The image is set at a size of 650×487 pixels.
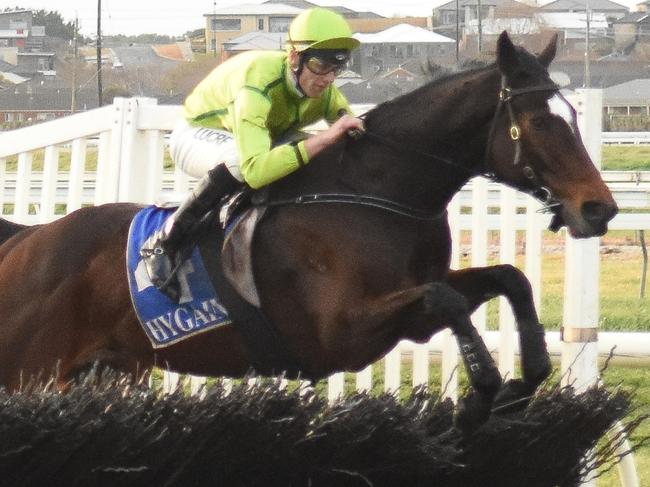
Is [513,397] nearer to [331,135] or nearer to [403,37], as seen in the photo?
[331,135]

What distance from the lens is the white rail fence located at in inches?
221

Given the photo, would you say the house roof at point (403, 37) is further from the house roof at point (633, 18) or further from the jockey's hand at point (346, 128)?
the jockey's hand at point (346, 128)

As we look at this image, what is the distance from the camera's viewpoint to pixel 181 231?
4922 millimetres

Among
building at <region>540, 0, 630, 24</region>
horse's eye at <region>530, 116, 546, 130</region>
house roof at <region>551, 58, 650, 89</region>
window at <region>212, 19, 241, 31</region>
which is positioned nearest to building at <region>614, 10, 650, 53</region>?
house roof at <region>551, 58, 650, 89</region>

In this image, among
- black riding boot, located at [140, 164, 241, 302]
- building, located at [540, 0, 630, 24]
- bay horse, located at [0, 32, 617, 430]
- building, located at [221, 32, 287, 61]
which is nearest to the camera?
bay horse, located at [0, 32, 617, 430]

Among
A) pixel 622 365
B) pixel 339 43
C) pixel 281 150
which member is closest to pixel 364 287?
pixel 281 150

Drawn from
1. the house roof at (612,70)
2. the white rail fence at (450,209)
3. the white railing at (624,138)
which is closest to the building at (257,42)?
the house roof at (612,70)

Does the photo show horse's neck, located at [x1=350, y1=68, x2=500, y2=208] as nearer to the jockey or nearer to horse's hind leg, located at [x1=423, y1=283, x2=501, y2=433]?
the jockey

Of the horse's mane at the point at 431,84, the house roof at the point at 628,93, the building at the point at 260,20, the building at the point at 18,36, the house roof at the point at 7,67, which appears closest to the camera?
the horse's mane at the point at 431,84

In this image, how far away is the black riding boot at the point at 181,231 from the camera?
4.87 metres

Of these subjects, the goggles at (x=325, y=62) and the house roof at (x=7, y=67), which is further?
the house roof at (x=7, y=67)

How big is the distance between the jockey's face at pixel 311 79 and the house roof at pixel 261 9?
58943 mm

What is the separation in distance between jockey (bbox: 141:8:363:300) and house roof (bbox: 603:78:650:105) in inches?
1699

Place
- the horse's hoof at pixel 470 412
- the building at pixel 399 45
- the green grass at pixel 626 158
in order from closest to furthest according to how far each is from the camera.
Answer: the horse's hoof at pixel 470 412 → the green grass at pixel 626 158 → the building at pixel 399 45
